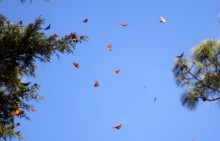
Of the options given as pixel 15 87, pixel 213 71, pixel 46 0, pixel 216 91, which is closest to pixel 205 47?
pixel 213 71

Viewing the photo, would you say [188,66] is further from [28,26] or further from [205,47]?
[28,26]

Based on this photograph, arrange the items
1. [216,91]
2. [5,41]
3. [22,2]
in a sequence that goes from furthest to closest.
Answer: [216,91]
[5,41]
[22,2]

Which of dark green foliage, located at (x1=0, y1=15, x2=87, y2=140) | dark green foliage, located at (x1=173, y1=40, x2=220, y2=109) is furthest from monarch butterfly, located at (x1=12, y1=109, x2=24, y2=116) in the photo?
dark green foliage, located at (x1=173, y1=40, x2=220, y2=109)

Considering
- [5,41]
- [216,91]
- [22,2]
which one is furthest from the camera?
[216,91]

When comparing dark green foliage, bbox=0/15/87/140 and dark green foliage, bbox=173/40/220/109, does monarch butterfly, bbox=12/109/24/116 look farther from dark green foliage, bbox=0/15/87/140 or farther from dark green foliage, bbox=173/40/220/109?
dark green foliage, bbox=173/40/220/109

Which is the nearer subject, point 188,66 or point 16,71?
point 16,71

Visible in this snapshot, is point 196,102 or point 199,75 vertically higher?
point 199,75

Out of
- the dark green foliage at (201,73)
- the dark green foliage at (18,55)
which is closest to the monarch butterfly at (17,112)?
A: the dark green foliage at (18,55)

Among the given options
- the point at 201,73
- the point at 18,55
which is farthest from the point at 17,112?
the point at 201,73

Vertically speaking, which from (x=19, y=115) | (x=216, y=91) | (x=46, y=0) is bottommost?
(x=19, y=115)

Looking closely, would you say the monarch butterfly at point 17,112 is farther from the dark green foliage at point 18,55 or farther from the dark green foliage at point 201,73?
the dark green foliage at point 201,73

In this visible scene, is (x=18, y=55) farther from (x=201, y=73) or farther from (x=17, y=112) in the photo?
(x=201, y=73)
